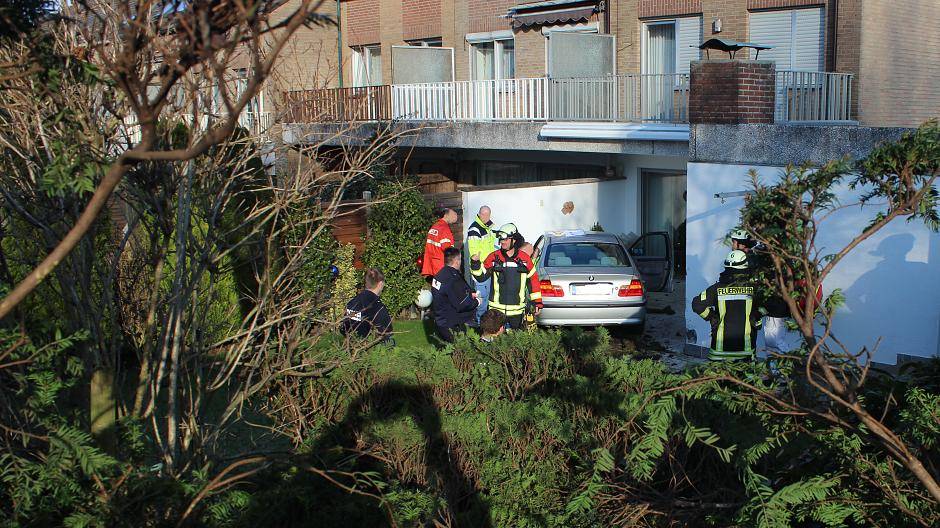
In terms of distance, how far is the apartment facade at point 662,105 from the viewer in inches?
416

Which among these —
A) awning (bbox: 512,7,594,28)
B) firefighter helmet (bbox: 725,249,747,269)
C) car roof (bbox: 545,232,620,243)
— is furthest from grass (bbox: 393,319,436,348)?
awning (bbox: 512,7,594,28)

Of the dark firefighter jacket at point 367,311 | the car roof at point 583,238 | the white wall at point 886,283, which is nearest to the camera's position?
the dark firefighter jacket at point 367,311

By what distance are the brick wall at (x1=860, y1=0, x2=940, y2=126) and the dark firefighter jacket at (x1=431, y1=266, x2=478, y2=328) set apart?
335 inches

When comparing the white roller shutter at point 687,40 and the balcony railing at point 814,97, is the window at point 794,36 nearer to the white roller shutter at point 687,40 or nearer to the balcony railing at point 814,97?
the balcony railing at point 814,97

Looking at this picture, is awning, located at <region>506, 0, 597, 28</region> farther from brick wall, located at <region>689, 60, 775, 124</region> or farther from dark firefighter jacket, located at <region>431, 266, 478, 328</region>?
dark firefighter jacket, located at <region>431, 266, 478, 328</region>

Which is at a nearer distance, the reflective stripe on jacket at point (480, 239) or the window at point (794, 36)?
the reflective stripe on jacket at point (480, 239)

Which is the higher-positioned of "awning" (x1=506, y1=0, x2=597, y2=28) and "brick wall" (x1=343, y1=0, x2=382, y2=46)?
"brick wall" (x1=343, y1=0, x2=382, y2=46)

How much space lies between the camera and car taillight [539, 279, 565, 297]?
12578mm

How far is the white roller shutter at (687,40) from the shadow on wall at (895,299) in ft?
27.3

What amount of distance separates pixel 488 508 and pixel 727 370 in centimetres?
170

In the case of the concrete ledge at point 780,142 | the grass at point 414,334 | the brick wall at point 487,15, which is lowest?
the grass at point 414,334

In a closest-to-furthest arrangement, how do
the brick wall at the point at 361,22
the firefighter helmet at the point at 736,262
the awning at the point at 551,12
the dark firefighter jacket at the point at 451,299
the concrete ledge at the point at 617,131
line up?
the firefighter helmet at the point at 736,262 < the dark firefighter jacket at the point at 451,299 < the concrete ledge at the point at 617,131 < the awning at the point at 551,12 < the brick wall at the point at 361,22

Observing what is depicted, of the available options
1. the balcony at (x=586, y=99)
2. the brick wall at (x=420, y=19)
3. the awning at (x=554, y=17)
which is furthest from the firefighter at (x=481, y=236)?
the brick wall at (x=420, y=19)

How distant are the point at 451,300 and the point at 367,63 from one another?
52.5 ft
